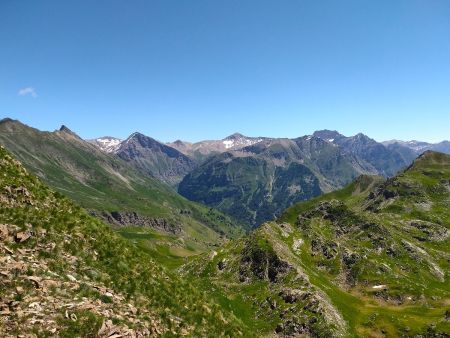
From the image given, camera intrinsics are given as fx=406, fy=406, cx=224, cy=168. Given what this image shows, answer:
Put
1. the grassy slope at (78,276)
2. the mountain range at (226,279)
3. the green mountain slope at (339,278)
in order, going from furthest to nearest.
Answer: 1. the green mountain slope at (339,278)
2. the mountain range at (226,279)
3. the grassy slope at (78,276)

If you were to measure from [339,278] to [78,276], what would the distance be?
122 meters

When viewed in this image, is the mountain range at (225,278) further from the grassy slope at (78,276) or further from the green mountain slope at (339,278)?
the green mountain slope at (339,278)

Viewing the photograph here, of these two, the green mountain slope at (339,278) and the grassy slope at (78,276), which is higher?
the grassy slope at (78,276)

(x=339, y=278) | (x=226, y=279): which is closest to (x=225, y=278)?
(x=226, y=279)

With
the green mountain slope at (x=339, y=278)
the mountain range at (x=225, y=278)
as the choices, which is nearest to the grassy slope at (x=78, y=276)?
the mountain range at (x=225, y=278)

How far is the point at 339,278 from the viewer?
5399 inches

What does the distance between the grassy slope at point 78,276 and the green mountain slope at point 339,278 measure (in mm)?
69155

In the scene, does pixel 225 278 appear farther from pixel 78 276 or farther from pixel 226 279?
pixel 78 276

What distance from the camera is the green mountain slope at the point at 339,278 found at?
10256 centimetres

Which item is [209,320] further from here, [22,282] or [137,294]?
[22,282]

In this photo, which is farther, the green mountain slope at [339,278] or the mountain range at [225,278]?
the green mountain slope at [339,278]

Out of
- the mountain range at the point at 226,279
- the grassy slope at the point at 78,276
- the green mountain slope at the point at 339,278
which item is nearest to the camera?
the grassy slope at the point at 78,276

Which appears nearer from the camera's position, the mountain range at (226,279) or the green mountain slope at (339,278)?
the mountain range at (226,279)

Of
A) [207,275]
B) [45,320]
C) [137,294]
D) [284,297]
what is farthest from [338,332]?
[45,320]
